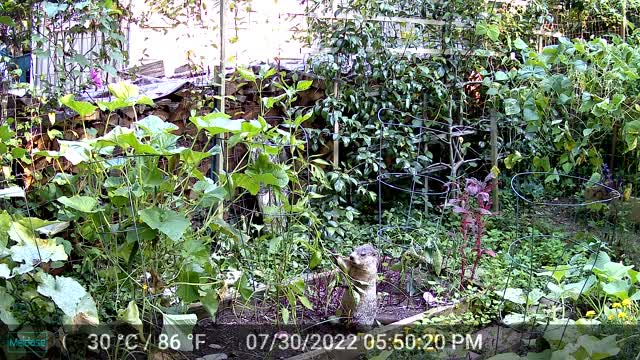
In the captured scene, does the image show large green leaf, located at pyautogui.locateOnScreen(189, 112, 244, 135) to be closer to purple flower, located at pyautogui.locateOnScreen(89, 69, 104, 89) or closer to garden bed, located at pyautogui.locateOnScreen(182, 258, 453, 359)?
garden bed, located at pyautogui.locateOnScreen(182, 258, 453, 359)

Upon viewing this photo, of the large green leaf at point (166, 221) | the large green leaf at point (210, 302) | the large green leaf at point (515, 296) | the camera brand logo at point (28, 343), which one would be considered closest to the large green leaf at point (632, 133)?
the large green leaf at point (515, 296)

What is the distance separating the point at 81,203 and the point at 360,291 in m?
1.25

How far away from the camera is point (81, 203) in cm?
227

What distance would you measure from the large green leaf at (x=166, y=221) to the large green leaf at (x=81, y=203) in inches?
7.4

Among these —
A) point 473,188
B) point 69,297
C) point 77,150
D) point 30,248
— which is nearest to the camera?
point 69,297

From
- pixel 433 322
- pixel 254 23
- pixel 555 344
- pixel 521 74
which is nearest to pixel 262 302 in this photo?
pixel 433 322

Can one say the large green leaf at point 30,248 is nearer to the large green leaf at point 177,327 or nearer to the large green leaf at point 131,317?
the large green leaf at point 131,317

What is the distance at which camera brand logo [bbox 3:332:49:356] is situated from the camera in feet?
7.26

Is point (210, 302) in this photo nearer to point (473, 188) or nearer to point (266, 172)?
point (266, 172)

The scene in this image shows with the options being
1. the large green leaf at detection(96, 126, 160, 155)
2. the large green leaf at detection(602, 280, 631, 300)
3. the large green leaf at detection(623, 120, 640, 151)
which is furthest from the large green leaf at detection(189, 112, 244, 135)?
the large green leaf at detection(623, 120, 640, 151)

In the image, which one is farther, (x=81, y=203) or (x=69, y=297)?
(x=81, y=203)

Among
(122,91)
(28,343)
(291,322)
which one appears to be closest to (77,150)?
(122,91)

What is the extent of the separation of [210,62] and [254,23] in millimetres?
602

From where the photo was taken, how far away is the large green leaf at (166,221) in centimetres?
220
